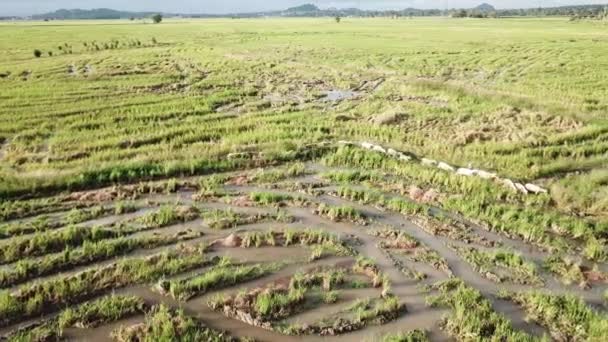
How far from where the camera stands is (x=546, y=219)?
39.3 ft

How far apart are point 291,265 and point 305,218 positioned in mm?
2386

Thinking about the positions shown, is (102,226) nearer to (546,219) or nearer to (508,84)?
(546,219)

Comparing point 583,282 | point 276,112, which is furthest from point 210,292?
point 276,112

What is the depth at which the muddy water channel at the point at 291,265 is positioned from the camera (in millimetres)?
7871

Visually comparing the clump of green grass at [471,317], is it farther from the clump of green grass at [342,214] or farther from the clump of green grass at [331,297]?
the clump of green grass at [342,214]

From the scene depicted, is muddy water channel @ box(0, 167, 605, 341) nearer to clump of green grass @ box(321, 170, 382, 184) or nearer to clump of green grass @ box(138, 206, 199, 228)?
clump of green grass @ box(138, 206, 199, 228)

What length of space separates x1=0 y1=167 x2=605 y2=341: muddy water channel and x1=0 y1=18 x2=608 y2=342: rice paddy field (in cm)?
4

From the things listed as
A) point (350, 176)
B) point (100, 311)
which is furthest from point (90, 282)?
point (350, 176)

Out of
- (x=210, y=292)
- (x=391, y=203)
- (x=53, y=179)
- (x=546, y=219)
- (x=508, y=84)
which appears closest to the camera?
(x=210, y=292)

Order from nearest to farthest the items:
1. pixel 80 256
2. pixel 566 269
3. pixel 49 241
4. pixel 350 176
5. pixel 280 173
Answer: pixel 80 256, pixel 566 269, pixel 49 241, pixel 350 176, pixel 280 173

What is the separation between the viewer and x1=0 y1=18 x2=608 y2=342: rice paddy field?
314 inches

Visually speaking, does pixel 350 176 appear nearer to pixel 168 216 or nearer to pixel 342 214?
pixel 342 214

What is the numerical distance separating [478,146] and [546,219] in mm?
6220

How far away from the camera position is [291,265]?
983 cm
